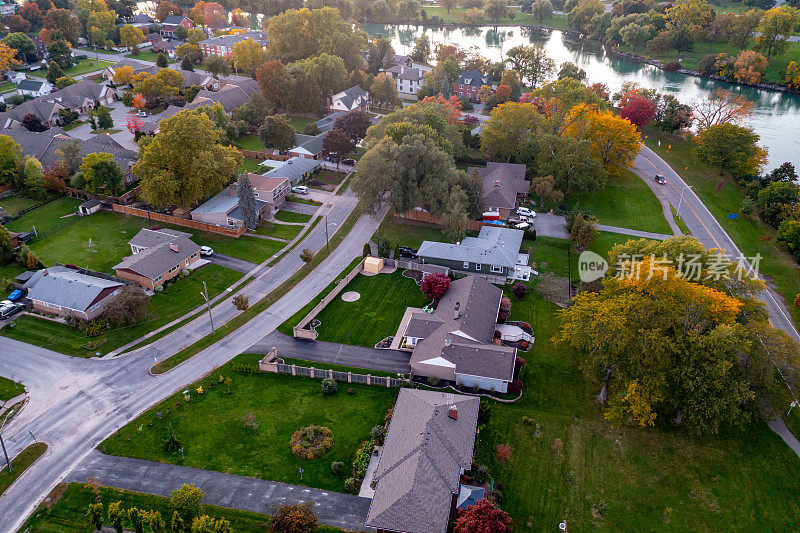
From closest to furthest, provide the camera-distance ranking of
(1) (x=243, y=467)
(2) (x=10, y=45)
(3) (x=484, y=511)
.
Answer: (3) (x=484, y=511), (1) (x=243, y=467), (2) (x=10, y=45)

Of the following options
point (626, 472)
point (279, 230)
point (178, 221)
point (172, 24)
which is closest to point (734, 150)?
point (626, 472)

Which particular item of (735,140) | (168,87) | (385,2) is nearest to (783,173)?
(735,140)

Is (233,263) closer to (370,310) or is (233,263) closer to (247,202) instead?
(247,202)

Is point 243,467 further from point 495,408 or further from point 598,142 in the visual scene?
point 598,142

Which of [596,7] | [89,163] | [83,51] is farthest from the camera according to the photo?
[596,7]

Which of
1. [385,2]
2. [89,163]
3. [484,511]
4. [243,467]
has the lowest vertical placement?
[243,467]

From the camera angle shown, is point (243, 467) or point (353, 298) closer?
point (243, 467)

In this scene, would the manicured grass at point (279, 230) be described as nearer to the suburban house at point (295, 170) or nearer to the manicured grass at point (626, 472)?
the suburban house at point (295, 170)
